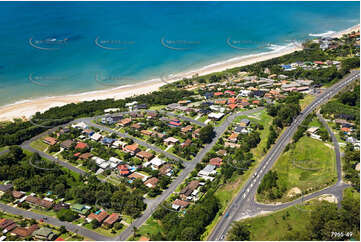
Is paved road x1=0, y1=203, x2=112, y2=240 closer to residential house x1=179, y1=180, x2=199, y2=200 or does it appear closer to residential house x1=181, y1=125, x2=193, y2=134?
residential house x1=179, y1=180, x2=199, y2=200

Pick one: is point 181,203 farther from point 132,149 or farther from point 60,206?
point 60,206

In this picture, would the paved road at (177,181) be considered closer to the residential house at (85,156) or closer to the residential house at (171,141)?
the residential house at (171,141)

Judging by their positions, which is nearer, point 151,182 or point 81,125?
point 151,182

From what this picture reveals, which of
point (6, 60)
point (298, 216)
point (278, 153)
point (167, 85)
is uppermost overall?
point (6, 60)

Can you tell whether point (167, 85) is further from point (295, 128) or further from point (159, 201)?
point (159, 201)

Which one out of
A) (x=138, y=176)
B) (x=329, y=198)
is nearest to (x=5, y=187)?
(x=138, y=176)

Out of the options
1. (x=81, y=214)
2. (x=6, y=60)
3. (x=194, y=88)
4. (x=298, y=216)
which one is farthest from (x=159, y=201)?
(x=6, y=60)
